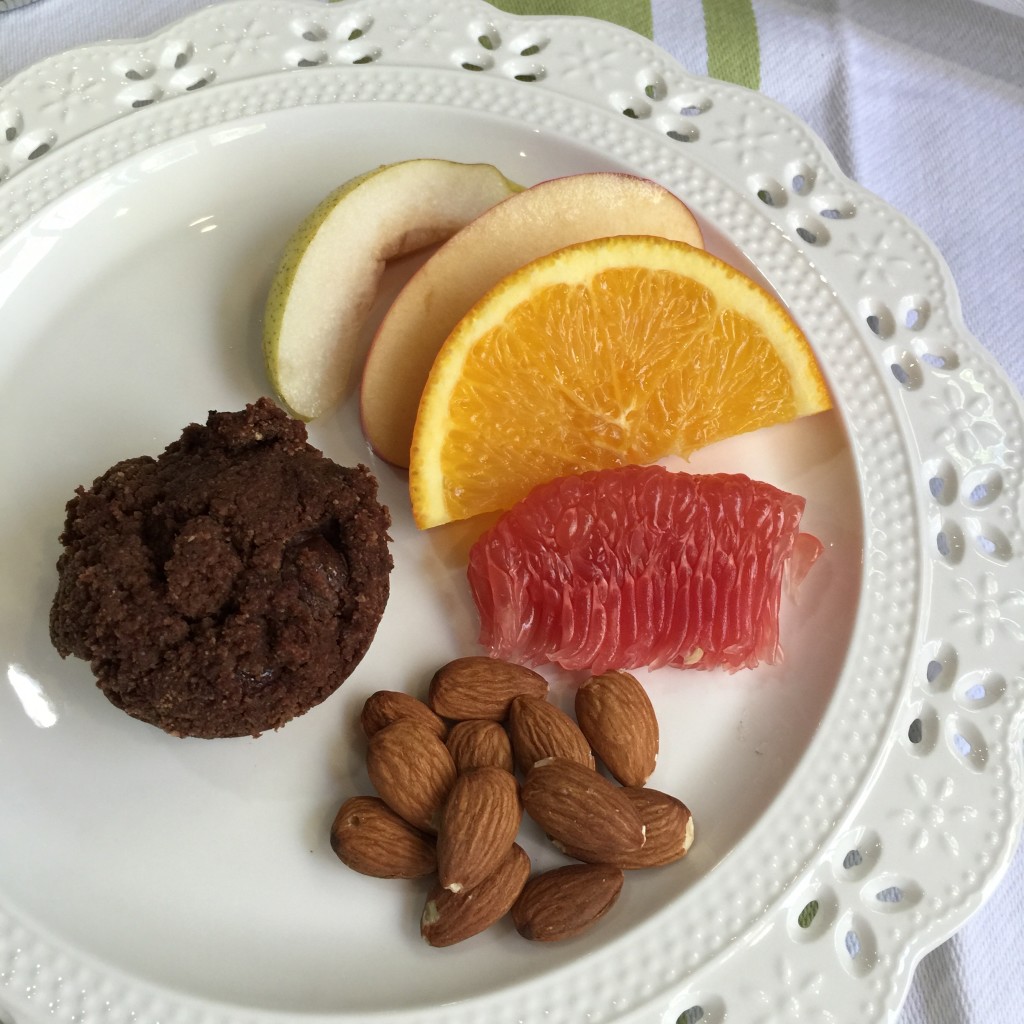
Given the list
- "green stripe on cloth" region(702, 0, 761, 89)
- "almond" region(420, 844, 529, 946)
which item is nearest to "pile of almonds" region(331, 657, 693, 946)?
"almond" region(420, 844, 529, 946)


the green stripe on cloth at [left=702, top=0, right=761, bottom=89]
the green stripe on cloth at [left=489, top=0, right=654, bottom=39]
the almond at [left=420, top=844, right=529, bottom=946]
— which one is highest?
the green stripe on cloth at [left=489, top=0, right=654, bottom=39]

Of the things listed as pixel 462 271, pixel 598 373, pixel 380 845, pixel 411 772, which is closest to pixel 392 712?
pixel 411 772

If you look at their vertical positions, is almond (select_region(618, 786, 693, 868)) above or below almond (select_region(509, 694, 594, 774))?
below

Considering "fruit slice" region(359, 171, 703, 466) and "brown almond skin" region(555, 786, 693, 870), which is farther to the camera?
"fruit slice" region(359, 171, 703, 466)

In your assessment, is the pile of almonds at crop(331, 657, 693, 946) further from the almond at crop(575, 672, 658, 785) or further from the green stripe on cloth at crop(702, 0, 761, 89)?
the green stripe on cloth at crop(702, 0, 761, 89)

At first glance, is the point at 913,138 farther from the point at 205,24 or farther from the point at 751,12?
the point at 205,24

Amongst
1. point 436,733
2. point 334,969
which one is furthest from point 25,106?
point 334,969

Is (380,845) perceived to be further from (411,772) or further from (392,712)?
(392,712)
